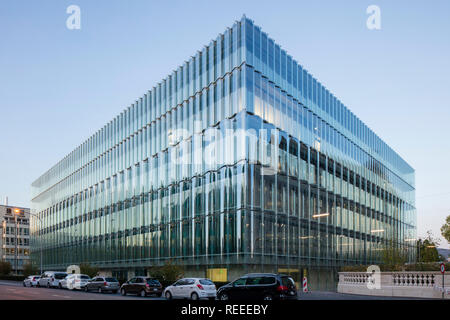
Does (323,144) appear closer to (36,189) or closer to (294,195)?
(294,195)

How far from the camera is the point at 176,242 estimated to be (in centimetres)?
5166

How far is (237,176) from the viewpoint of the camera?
43.3 m

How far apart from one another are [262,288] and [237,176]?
17.4 m

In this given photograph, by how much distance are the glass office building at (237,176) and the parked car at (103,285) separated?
28.3ft

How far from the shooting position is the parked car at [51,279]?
5053 centimetres

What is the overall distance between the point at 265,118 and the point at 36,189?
76744mm

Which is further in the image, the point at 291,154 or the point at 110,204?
the point at 110,204

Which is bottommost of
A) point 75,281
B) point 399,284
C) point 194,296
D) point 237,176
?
point 75,281

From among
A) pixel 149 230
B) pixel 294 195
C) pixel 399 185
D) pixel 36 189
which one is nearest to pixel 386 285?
pixel 294 195

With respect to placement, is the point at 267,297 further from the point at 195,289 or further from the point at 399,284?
the point at 399,284

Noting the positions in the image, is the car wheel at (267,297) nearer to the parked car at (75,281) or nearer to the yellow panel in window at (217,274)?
the yellow panel in window at (217,274)

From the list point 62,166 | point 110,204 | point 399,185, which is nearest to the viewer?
point 110,204

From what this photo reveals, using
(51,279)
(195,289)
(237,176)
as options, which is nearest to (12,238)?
(51,279)

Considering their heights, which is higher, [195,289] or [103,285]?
[195,289]
